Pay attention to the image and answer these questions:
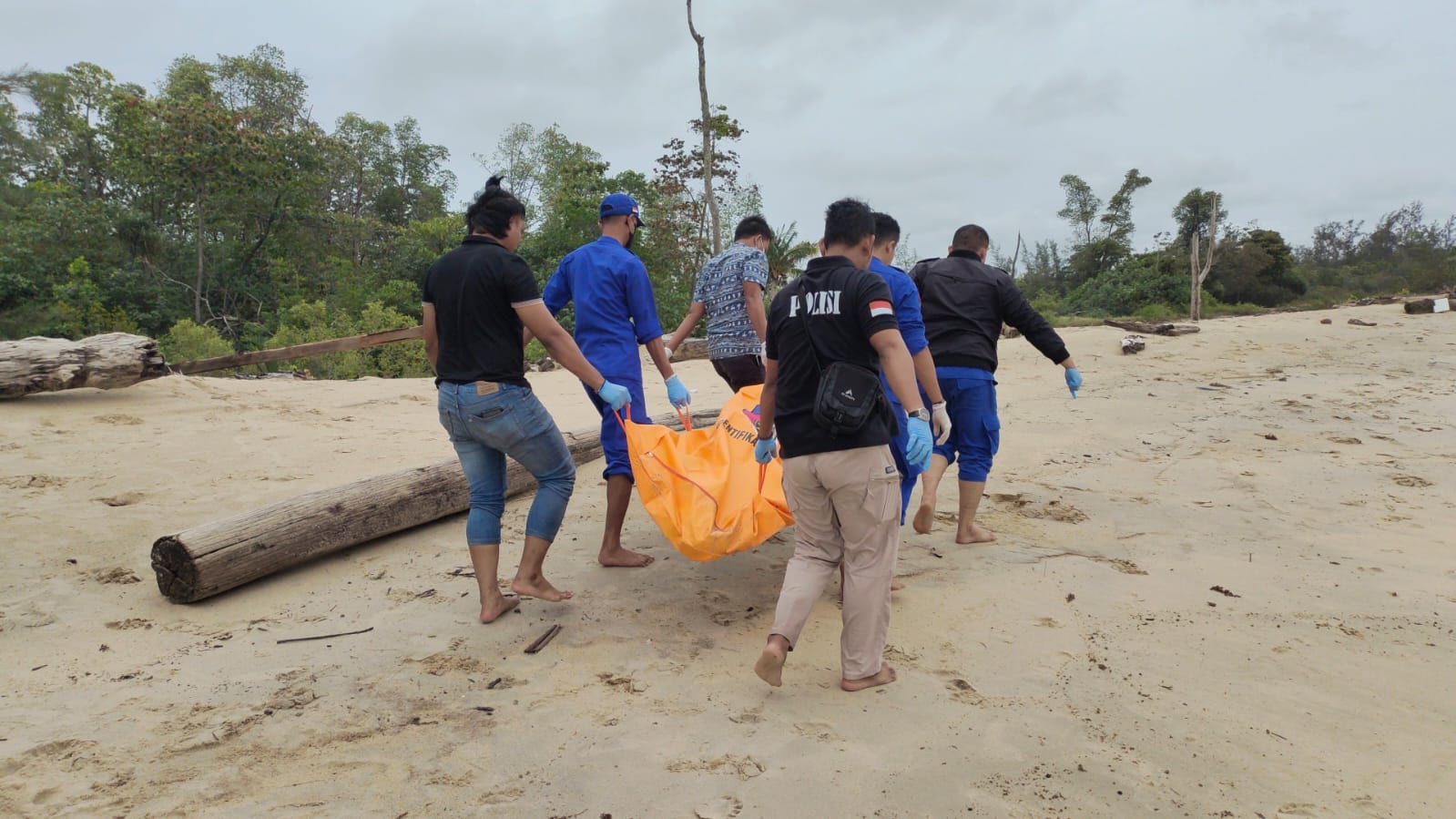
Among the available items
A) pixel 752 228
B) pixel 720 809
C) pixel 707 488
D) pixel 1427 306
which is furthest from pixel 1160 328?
pixel 720 809

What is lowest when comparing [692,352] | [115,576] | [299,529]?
[115,576]

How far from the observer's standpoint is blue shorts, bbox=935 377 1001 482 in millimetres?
4367

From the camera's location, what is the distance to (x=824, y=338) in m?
2.83

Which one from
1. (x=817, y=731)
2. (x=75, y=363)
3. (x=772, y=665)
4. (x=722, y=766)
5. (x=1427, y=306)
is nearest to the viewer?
(x=722, y=766)

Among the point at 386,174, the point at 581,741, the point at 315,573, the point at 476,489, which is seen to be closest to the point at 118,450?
the point at 315,573

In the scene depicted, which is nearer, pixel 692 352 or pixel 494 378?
pixel 494 378

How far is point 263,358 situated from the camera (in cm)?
802

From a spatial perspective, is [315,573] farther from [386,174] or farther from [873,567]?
[386,174]

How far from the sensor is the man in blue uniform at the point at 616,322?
12.6 ft

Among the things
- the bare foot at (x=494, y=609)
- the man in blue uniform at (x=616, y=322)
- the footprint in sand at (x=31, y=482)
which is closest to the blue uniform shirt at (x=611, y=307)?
the man in blue uniform at (x=616, y=322)

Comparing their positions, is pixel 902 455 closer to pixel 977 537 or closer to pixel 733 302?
pixel 977 537

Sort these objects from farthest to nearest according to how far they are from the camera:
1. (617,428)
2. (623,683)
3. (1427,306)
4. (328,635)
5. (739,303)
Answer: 1. (1427,306)
2. (739,303)
3. (617,428)
4. (328,635)
5. (623,683)

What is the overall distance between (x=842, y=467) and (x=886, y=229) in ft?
5.34

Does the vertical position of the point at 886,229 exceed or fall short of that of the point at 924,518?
it exceeds it
